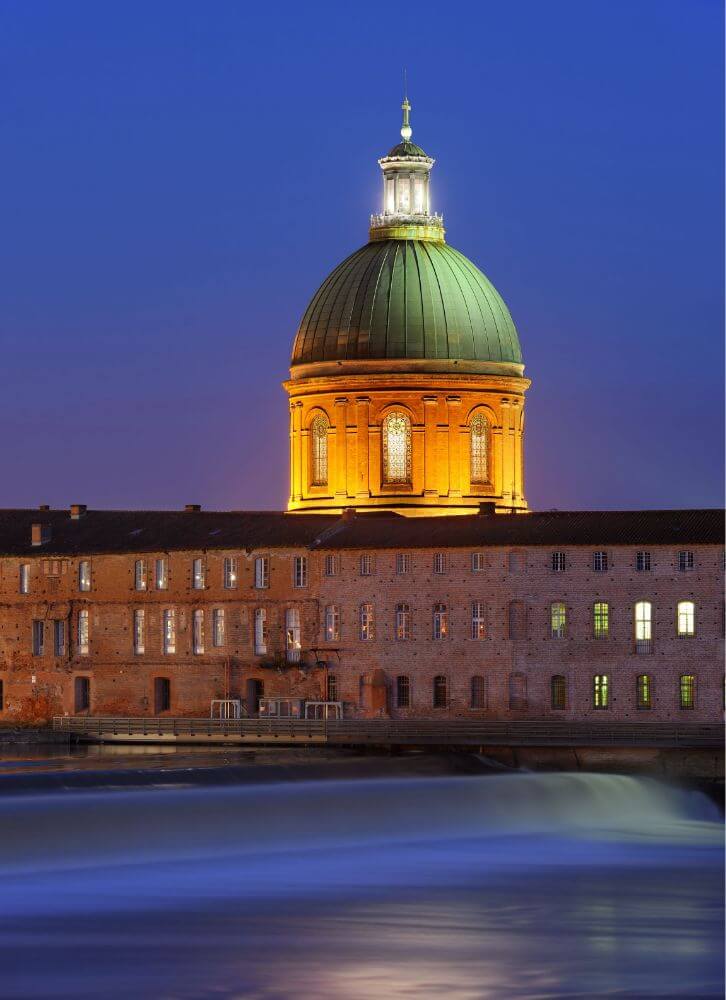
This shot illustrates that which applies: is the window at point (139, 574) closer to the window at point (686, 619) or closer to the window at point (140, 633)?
the window at point (140, 633)

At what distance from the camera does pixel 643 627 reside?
7875cm

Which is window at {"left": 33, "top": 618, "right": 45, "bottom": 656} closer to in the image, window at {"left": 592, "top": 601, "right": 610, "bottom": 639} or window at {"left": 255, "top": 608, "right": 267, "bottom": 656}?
window at {"left": 255, "top": 608, "right": 267, "bottom": 656}

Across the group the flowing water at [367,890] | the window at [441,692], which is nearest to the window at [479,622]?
the window at [441,692]

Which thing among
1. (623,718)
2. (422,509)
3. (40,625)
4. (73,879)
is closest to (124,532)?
(40,625)

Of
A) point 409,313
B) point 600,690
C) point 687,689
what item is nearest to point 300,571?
point 600,690

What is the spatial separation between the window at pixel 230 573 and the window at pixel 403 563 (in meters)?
6.35

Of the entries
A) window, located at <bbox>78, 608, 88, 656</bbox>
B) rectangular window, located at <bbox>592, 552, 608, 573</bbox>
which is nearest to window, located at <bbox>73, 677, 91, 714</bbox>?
window, located at <bbox>78, 608, 88, 656</bbox>

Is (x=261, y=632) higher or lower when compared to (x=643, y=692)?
higher

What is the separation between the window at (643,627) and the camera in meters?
78.7

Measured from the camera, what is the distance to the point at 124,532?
91250 mm

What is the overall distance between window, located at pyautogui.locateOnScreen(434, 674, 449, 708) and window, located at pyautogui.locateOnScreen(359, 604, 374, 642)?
2.72 meters

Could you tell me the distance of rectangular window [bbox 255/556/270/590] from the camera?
86188 mm

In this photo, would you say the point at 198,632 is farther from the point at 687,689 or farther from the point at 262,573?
the point at 687,689

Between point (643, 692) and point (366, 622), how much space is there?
9.21m
